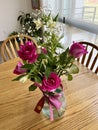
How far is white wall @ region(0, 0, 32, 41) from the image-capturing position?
3582 mm

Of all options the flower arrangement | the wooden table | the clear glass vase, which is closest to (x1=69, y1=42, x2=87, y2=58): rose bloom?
the flower arrangement

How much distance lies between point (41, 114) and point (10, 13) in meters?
3.33

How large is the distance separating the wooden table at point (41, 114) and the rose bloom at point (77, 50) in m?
0.38

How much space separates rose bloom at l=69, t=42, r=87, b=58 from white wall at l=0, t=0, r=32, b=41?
3358 millimetres

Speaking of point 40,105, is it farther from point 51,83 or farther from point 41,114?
point 51,83

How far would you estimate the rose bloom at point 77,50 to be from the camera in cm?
65

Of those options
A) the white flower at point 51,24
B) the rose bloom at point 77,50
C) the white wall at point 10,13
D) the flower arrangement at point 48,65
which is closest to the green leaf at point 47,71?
the flower arrangement at point 48,65

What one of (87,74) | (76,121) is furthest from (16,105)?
(87,74)

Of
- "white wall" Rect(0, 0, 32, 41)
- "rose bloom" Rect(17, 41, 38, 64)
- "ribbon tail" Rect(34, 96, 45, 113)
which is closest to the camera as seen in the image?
"rose bloom" Rect(17, 41, 38, 64)

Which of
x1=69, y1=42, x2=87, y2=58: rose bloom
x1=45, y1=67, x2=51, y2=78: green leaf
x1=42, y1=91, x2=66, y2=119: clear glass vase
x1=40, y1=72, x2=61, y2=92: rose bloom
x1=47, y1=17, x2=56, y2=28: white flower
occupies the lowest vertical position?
x1=42, y1=91, x2=66, y2=119: clear glass vase

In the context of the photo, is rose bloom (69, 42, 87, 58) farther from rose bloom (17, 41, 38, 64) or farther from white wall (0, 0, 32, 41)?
white wall (0, 0, 32, 41)

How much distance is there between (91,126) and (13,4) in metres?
3.48

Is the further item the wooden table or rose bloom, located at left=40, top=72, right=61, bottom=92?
the wooden table

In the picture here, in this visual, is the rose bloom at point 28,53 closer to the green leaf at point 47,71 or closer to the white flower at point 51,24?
the green leaf at point 47,71
